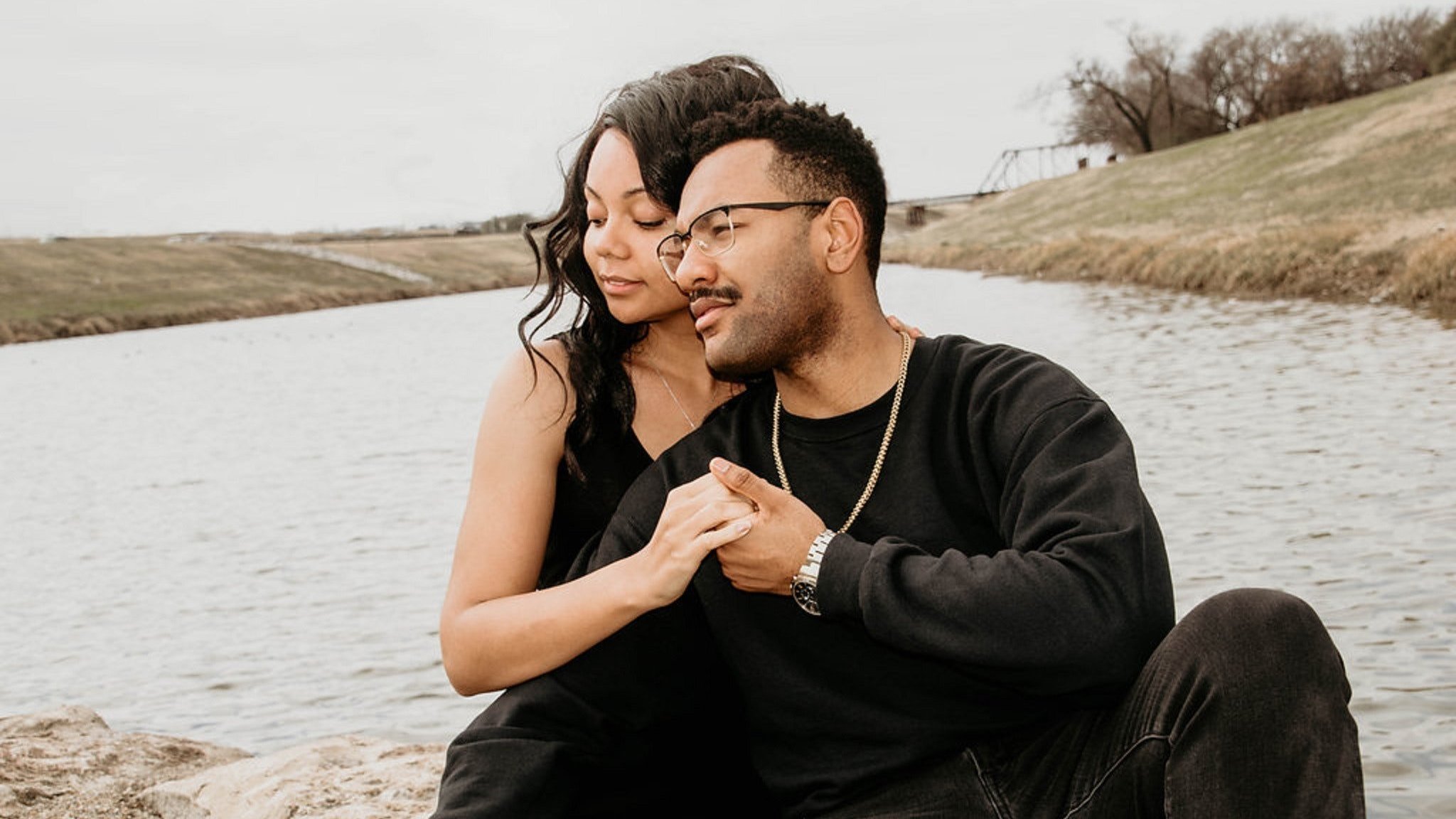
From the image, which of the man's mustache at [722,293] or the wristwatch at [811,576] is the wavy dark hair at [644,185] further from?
the wristwatch at [811,576]

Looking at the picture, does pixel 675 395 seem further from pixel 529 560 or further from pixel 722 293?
pixel 722 293

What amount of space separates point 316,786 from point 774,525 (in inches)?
106

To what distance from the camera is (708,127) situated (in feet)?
10.8

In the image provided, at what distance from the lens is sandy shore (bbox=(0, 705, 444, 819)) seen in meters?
4.54

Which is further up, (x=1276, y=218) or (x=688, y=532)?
(x=1276, y=218)

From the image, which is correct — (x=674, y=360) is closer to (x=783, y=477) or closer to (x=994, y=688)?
(x=783, y=477)

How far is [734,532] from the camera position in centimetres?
274

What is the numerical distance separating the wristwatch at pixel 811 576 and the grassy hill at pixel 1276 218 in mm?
15989

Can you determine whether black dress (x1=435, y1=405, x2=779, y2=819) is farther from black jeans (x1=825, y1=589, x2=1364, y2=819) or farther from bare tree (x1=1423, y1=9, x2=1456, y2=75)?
bare tree (x1=1423, y1=9, x2=1456, y2=75)

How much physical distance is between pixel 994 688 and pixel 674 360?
61.4 inches

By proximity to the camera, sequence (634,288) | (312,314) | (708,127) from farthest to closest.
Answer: (312,314) → (634,288) → (708,127)

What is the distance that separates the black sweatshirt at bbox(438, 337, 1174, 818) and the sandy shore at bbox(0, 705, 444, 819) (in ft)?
5.11

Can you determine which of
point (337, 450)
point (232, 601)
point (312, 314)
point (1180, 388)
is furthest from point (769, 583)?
point (312, 314)

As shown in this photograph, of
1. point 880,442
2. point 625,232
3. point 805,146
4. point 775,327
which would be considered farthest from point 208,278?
point 880,442
